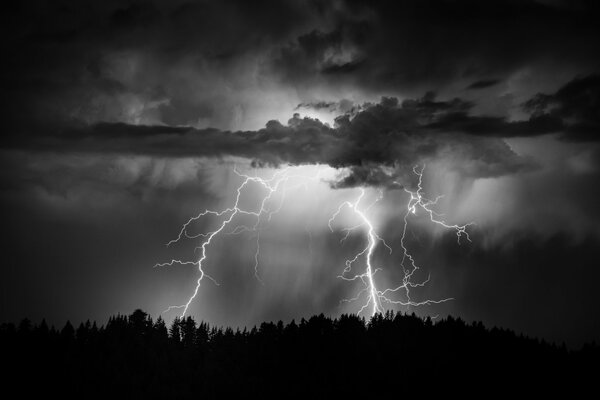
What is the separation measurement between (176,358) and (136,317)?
35.9ft

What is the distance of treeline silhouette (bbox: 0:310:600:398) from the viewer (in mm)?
97562

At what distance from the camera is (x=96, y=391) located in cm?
9519

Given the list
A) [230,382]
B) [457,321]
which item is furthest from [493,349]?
[230,382]

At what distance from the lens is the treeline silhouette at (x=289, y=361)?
9756 cm

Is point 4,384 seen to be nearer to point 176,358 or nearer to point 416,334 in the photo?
point 176,358

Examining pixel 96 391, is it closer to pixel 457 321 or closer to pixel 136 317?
pixel 136 317

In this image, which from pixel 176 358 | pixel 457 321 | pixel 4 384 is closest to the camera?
pixel 4 384

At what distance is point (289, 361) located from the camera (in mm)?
106062

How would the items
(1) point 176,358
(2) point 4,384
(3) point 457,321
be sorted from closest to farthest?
(2) point 4,384
(1) point 176,358
(3) point 457,321

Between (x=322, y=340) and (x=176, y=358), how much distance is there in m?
18.2

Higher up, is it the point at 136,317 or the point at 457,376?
the point at 136,317

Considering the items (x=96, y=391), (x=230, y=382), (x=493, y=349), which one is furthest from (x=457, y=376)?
(x=96, y=391)

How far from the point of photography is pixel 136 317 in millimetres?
113312

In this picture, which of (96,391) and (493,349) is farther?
(493,349)
